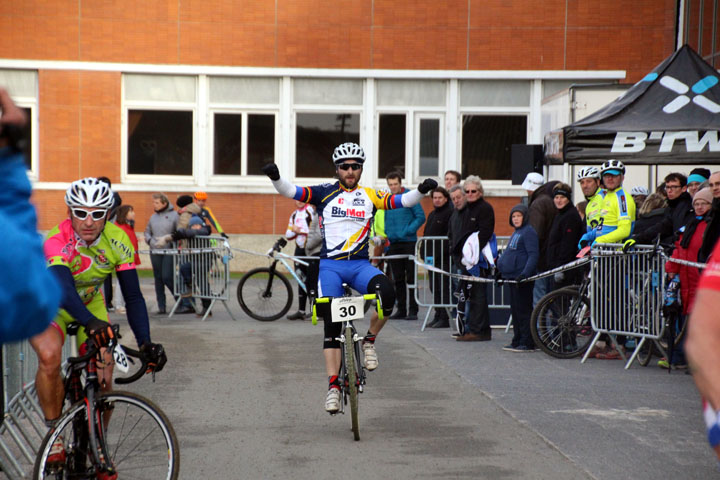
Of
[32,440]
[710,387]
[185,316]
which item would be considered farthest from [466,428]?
[185,316]

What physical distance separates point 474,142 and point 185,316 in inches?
422

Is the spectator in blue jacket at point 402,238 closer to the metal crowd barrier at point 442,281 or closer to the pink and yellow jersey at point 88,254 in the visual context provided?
the metal crowd barrier at point 442,281

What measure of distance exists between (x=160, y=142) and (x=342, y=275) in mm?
16588

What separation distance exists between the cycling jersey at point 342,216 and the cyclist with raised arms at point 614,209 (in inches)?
143

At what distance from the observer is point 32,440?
20.0ft

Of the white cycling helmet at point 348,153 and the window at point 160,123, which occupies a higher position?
the window at point 160,123

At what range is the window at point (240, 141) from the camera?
77.7 feet

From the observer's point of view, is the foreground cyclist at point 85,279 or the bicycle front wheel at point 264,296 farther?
the bicycle front wheel at point 264,296

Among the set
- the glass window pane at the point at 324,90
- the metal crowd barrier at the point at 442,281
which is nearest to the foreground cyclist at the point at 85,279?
the metal crowd barrier at the point at 442,281

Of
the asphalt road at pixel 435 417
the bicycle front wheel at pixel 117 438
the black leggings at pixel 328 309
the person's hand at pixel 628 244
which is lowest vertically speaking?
the asphalt road at pixel 435 417

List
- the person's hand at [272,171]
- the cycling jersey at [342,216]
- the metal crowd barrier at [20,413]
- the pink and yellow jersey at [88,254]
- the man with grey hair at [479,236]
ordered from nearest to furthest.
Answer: the pink and yellow jersey at [88,254] → the metal crowd barrier at [20,413] → the person's hand at [272,171] → the cycling jersey at [342,216] → the man with grey hair at [479,236]

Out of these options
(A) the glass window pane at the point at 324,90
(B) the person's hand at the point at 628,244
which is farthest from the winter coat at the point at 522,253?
(A) the glass window pane at the point at 324,90

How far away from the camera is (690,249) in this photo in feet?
30.7

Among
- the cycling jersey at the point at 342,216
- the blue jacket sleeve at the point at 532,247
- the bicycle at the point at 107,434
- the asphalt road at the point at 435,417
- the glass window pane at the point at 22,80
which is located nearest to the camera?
the bicycle at the point at 107,434
